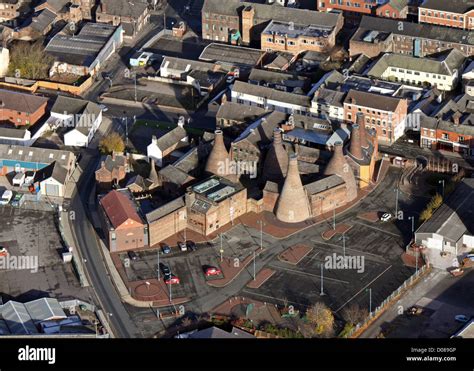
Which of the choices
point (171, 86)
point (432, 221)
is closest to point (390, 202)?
point (432, 221)

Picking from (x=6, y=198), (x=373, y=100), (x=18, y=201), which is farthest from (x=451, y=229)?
(x=6, y=198)

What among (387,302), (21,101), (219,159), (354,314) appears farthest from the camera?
(21,101)

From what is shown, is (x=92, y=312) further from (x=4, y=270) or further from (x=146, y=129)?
(x=146, y=129)

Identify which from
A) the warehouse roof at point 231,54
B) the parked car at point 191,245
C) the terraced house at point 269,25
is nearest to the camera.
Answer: the parked car at point 191,245

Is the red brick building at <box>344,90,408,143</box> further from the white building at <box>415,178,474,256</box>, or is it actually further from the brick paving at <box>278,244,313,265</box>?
the brick paving at <box>278,244,313,265</box>

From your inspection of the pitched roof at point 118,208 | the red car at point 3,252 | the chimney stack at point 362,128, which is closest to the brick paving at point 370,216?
the chimney stack at point 362,128

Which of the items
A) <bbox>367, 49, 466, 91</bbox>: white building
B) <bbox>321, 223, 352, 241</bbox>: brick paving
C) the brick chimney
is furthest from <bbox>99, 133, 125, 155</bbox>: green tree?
<bbox>367, 49, 466, 91</bbox>: white building

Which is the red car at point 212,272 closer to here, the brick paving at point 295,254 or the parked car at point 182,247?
the parked car at point 182,247

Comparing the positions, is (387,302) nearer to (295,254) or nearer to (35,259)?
(295,254)
